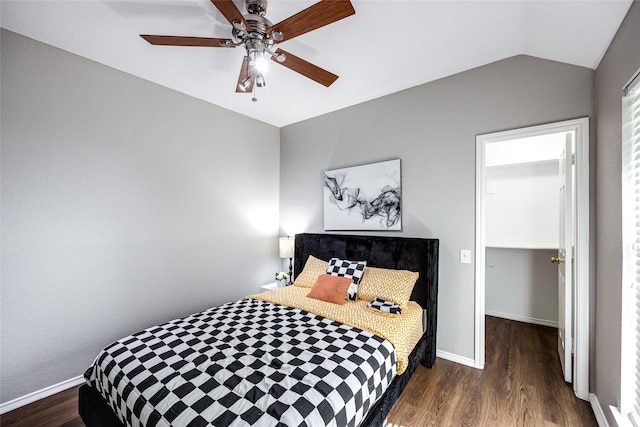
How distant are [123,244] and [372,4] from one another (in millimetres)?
2759

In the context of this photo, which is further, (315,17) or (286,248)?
(286,248)

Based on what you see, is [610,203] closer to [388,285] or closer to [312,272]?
[388,285]

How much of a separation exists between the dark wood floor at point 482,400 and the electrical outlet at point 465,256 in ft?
3.15

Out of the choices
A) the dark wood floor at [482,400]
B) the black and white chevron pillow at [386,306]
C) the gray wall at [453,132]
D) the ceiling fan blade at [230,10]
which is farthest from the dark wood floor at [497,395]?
the ceiling fan blade at [230,10]

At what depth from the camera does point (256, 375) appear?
134 centimetres

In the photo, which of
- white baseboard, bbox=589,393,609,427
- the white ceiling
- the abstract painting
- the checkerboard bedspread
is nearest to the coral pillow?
the checkerboard bedspread

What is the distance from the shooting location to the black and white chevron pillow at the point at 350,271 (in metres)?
2.52

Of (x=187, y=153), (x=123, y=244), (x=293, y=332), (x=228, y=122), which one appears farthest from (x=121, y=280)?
(x=228, y=122)

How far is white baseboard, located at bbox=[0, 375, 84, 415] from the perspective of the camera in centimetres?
191

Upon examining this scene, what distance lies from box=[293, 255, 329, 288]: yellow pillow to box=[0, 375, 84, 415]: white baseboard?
79.8 inches

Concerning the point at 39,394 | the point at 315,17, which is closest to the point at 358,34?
the point at 315,17

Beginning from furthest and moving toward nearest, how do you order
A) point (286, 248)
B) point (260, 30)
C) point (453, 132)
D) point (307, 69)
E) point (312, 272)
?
point (286, 248) < point (312, 272) < point (453, 132) < point (307, 69) < point (260, 30)

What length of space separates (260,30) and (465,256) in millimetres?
2408

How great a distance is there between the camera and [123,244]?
2439 mm
